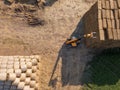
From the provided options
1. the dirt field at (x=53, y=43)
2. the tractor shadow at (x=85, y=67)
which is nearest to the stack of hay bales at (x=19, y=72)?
the dirt field at (x=53, y=43)

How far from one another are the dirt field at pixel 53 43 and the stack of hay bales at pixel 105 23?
0.98 meters

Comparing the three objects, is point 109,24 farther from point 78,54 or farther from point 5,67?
point 5,67

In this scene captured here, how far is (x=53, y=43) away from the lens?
41.7 feet

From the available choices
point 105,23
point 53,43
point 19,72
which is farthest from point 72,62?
point 19,72

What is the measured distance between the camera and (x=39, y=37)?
41.9 feet

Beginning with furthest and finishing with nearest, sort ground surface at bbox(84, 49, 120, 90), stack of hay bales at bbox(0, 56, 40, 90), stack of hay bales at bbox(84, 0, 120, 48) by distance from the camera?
1. ground surface at bbox(84, 49, 120, 90)
2. stack of hay bales at bbox(84, 0, 120, 48)
3. stack of hay bales at bbox(0, 56, 40, 90)

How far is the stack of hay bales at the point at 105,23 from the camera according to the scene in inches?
456

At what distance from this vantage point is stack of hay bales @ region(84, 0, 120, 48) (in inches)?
456

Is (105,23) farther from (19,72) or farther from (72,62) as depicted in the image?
(19,72)

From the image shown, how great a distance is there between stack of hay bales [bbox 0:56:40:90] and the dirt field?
477mm

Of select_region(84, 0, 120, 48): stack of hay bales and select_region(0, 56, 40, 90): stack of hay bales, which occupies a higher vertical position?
select_region(84, 0, 120, 48): stack of hay bales

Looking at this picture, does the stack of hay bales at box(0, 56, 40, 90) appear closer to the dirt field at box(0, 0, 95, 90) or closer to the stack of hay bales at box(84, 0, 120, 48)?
the dirt field at box(0, 0, 95, 90)

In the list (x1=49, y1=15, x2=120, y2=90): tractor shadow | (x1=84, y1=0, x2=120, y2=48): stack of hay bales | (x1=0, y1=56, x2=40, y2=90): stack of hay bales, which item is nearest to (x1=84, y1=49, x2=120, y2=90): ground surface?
(x1=49, y1=15, x2=120, y2=90): tractor shadow

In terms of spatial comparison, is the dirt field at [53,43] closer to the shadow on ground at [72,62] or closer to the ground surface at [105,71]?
the shadow on ground at [72,62]
